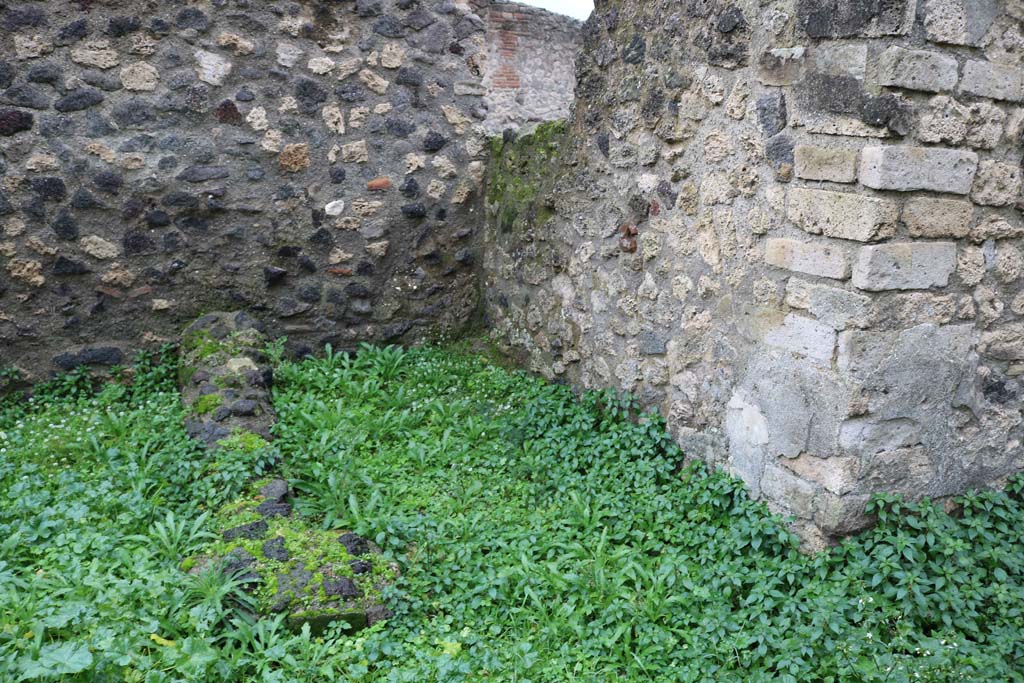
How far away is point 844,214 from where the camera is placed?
9.08 ft

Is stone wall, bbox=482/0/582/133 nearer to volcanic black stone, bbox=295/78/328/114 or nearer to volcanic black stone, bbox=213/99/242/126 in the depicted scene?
volcanic black stone, bbox=295/78/328/114

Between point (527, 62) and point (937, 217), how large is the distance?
329 inches

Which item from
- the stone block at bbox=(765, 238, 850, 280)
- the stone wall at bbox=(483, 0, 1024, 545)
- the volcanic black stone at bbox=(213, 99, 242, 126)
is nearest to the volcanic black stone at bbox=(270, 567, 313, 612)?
the stone wall at bbox=(483, 0, 1024, 545)

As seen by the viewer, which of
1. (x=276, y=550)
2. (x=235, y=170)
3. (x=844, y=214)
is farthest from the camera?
(x=235, y=170)

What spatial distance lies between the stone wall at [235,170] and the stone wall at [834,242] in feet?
6.20

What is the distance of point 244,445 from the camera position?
3.80 m

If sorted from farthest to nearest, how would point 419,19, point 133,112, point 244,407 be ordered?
point 419,19
point 133,112
point 244,407

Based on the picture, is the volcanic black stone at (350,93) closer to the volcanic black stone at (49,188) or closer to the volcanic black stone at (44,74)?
the volcanic black stone at (44,74)

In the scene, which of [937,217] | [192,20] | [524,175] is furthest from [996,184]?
[192,20]

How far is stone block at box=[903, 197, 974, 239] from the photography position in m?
2.75

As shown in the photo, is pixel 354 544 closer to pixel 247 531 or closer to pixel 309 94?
pixel 247 531

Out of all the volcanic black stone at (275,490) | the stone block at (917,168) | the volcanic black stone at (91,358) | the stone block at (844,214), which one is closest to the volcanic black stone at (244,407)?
the volcanic black stone at (275,490)

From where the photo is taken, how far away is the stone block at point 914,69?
2625 mm

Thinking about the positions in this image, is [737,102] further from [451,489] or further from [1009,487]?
[451,489]
